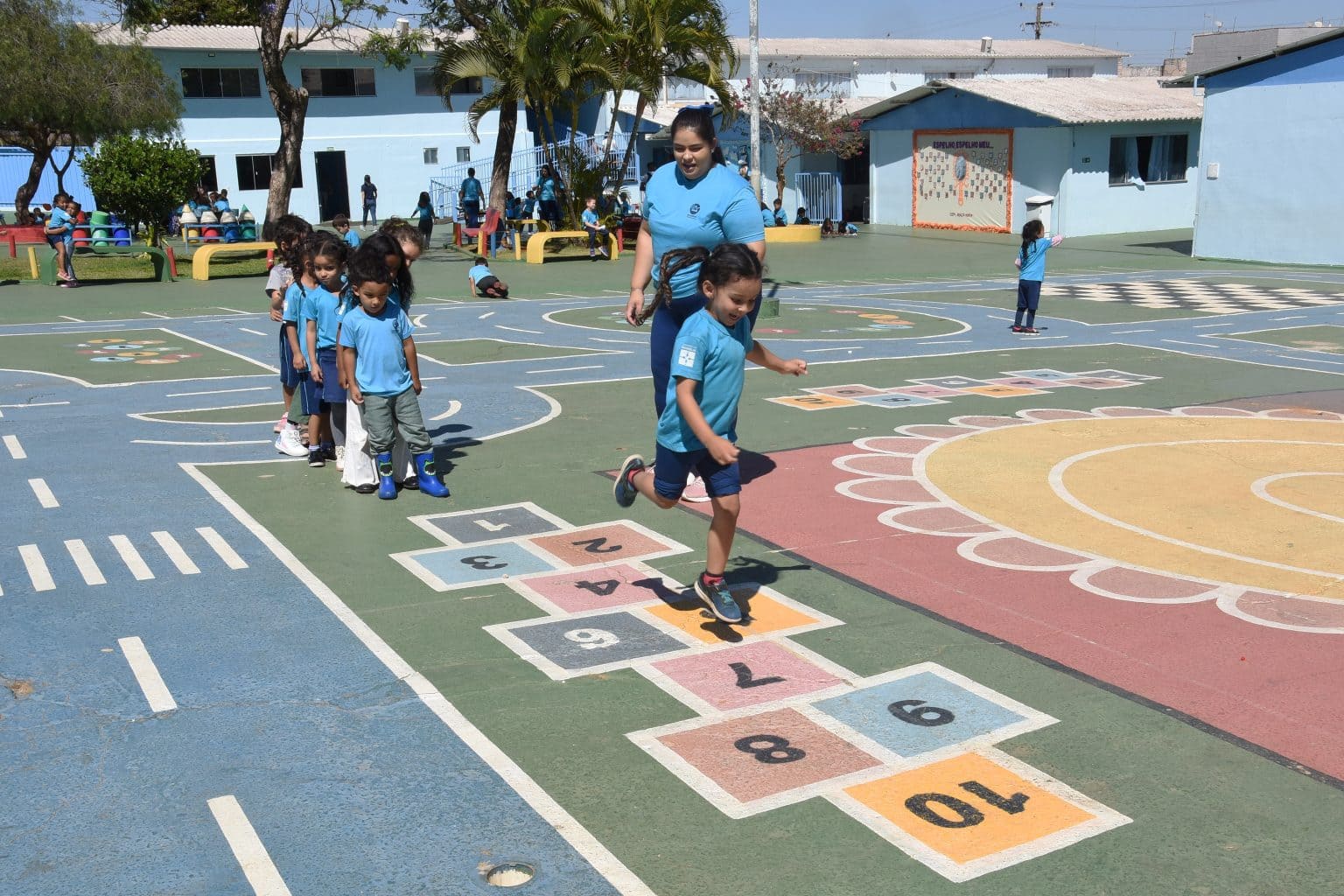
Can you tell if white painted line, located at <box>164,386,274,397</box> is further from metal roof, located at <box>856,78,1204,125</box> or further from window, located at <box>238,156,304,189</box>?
window, located at <box>238,156,304,189</box>

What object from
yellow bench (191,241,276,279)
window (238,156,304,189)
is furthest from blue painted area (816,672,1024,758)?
window (238,156,304,189)

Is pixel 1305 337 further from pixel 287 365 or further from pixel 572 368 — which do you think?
pixel 287 365

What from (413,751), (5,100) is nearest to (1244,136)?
(413,751)

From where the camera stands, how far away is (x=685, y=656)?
534cm

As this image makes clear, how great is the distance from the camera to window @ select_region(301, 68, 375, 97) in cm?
4544

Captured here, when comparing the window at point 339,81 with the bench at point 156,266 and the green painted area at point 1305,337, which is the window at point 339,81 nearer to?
the bench at point 156,266

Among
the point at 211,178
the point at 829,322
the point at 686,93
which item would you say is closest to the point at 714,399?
the point at 829,322

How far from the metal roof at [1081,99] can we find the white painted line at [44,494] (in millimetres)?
29883

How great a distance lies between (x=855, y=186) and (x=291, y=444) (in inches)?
1392

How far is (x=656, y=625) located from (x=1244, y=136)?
25.8m

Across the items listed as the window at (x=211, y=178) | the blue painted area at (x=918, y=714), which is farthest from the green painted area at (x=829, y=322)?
the window at (x=211, y=178)

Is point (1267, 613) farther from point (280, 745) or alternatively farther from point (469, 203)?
point (469, 203)

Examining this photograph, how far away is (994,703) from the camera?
15.8ft

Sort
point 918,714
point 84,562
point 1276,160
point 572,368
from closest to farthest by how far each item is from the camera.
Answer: point 918,714
point 84,562
point 572,368
point 1276,160
